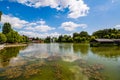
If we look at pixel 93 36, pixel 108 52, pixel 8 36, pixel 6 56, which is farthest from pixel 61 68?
pixel 93 36

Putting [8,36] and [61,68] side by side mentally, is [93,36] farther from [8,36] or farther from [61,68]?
[61,68]

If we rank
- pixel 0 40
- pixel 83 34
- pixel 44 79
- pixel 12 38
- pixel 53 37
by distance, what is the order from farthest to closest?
pixel 53 37, pixel 83 34, pixel 12 38, pixel 0 40, pixel 44 79

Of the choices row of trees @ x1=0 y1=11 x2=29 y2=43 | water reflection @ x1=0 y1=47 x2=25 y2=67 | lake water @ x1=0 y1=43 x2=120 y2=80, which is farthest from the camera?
row of trees @ x1=0 y1=11 x2=29 y2=43

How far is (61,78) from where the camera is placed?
36.6 ft

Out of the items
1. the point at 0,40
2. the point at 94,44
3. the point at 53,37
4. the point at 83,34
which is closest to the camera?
the point at 94,44

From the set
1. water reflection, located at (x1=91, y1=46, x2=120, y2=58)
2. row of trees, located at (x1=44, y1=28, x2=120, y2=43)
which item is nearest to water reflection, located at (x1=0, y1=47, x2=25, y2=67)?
water reflection, located at (x1=91, y1=46, x2=120, y2=58)

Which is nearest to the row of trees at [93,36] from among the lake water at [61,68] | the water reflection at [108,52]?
the water reflection at [108,52]

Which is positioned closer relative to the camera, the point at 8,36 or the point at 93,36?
the point at 8,36

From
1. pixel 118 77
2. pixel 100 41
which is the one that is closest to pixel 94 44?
pixel 100 41

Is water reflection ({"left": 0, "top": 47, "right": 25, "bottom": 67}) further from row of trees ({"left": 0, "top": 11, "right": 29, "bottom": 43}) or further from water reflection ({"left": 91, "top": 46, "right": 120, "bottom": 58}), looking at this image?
row of trees ({"left": 0, "top": 11, "right": 29, "bottom": 43})

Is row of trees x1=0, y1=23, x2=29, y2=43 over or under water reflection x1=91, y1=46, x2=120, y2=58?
over

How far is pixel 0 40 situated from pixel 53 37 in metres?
105

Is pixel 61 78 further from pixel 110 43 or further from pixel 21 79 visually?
pixel 110 43

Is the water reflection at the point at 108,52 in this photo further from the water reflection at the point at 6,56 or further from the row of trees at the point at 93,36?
the row of trees at the point at 93,36
